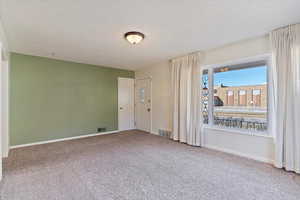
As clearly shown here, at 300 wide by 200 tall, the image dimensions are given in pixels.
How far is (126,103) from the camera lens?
241 inches

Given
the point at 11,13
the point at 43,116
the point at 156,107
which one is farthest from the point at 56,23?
the point at 156,107

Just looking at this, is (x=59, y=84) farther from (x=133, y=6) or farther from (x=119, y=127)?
(x=133, y=6)

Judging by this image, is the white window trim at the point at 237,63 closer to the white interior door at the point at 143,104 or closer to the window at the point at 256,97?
the window at the point at 256,97

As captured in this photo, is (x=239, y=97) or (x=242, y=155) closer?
(x=242, y=155)

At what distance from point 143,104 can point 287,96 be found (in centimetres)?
426

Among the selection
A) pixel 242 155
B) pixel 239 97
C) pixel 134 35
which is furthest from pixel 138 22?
pixel 242 155

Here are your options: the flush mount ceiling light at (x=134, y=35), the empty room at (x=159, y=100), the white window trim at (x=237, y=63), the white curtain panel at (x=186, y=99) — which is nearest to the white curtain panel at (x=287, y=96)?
the empty room at (x=159, y=100)

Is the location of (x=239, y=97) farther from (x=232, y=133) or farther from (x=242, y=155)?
(x=242, y=155)

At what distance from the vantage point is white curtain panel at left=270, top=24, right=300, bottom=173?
101 inches

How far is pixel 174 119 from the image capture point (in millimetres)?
4590

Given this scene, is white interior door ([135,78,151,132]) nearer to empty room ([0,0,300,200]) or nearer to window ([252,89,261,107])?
empty room ([0,0,300,200])

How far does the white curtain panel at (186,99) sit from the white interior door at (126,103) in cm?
216

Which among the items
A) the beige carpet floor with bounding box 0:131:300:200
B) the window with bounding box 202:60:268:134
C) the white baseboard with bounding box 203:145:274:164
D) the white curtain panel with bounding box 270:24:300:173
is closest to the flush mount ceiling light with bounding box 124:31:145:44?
the window with bounding box 202:60:268:134

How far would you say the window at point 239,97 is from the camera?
318 centimetres
